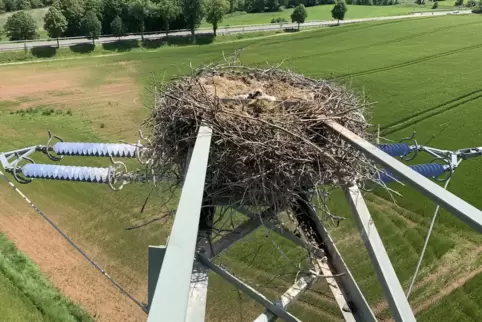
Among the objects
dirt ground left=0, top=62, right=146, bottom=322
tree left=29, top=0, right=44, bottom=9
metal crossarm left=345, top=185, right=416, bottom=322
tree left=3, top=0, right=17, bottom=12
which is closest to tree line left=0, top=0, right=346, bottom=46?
dirt ground left=0, top=62, right=146, bottom=322

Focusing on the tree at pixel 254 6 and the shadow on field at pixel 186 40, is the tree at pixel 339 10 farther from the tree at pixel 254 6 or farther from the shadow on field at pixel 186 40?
the tree at pixel 254 6

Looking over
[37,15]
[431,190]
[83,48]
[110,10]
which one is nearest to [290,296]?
[431,190]

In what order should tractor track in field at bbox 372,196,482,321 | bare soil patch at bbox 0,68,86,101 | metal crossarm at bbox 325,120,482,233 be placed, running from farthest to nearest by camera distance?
bare soil patch at bbox 0,68,86,101 → tractor track in field at bbox 372,196,482,321 → metal crossarm at bbox 325,120,482,233

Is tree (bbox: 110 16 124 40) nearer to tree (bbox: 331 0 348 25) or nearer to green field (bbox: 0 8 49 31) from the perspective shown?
green field (bbox: 0 8 49 31)

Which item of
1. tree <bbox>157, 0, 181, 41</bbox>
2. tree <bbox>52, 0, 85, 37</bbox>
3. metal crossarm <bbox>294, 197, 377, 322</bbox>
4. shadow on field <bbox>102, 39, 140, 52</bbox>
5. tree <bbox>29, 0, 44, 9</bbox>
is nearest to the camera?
metal crossarm <bbox>294, 197, 377, 322</bbox>

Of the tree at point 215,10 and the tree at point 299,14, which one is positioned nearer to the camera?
the tree at point 215,10

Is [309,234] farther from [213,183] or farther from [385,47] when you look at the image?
[385,47]

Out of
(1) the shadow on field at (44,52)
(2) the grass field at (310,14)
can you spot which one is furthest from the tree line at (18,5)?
(1) the shadow on field at (44,52)
